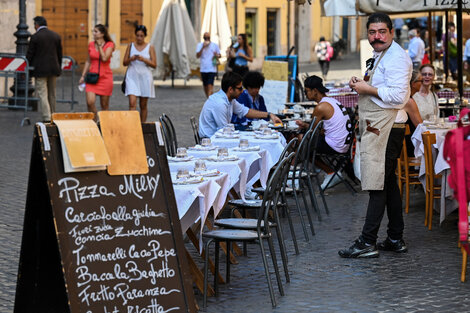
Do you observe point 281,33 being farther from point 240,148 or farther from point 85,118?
point 85,118

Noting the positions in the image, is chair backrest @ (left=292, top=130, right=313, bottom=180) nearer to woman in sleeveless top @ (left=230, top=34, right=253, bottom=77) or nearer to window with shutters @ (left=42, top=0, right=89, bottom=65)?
woman in sleeveless top @ (left=230, top=34, right=253, bottom=77)

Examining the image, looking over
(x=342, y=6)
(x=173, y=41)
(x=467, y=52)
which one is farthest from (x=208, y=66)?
(x=342, y=6)

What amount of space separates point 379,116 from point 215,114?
3.49 m

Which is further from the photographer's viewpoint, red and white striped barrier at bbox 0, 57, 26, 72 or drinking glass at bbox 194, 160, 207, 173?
red and white striped barrier at bbox 0, 57, 26, 72

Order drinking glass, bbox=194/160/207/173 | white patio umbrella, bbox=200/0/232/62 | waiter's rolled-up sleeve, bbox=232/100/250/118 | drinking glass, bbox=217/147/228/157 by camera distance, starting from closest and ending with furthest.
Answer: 1. drinking glass, bbox=194/160/207/173
2. drinking glass, bbox=217/147/228/157
3. waiter's rolled-up sleeve, bbox=232/100/250/118
4. white patio umbrella, bbox=200/0/232/62

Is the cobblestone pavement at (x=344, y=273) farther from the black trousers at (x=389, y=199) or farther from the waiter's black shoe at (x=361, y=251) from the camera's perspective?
the black trousers at (x=389, y=199)

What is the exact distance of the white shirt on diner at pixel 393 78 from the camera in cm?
750

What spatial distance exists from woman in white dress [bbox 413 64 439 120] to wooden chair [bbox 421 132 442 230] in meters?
1.90

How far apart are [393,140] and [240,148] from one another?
1.71 m

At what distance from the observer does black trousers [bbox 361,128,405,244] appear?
771 centimetres

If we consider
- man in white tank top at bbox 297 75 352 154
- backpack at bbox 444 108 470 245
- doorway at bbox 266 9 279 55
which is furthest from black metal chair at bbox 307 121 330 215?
doorway at bbox 266 9 279 55

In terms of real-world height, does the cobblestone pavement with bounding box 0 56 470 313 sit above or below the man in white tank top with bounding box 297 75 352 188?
below

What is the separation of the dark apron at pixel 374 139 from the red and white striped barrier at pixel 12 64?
1102 centimetres

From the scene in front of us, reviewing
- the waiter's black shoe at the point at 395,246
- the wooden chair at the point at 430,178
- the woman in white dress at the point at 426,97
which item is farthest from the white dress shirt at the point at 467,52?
the waiter's black shoe at the point at 395,246
